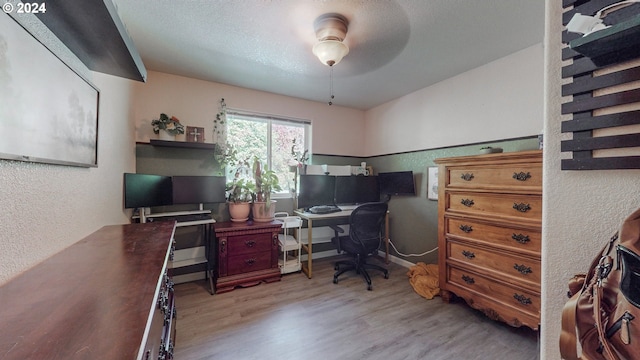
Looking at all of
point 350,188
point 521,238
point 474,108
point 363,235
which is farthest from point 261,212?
point 474,108

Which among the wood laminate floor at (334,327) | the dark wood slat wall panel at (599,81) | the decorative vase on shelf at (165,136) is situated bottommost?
the wood laminate floor at (334,327)

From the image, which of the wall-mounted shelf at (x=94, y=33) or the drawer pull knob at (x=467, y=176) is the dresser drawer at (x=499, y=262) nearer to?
the drawer pull knob at (x=467, y=176)

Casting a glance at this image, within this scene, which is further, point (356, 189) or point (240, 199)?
point (356, 189)

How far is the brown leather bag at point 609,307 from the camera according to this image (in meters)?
0.45

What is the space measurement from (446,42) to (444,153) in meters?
1.27

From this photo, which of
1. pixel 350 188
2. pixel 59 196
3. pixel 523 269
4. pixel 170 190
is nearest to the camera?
pixel 59 196

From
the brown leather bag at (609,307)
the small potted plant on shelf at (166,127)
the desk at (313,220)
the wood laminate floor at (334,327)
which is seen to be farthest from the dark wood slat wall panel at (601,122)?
the small potted plant on shelf at (166,127)

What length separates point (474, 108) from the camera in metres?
2.47

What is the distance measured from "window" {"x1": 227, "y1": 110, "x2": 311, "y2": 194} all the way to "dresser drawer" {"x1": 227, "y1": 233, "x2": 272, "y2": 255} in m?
0.90

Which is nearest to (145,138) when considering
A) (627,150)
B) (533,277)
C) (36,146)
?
(36,146)

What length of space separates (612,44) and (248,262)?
2844mm

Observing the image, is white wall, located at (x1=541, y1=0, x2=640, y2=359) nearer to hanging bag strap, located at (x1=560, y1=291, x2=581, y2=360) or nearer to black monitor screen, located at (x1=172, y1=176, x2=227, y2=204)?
hanging bag strap, located at (x1=560, y1=291, x2=581, y2=360)

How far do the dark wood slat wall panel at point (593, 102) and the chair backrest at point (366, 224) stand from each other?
193 cm

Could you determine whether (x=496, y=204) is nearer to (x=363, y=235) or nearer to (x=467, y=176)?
(x=467, y=176)
